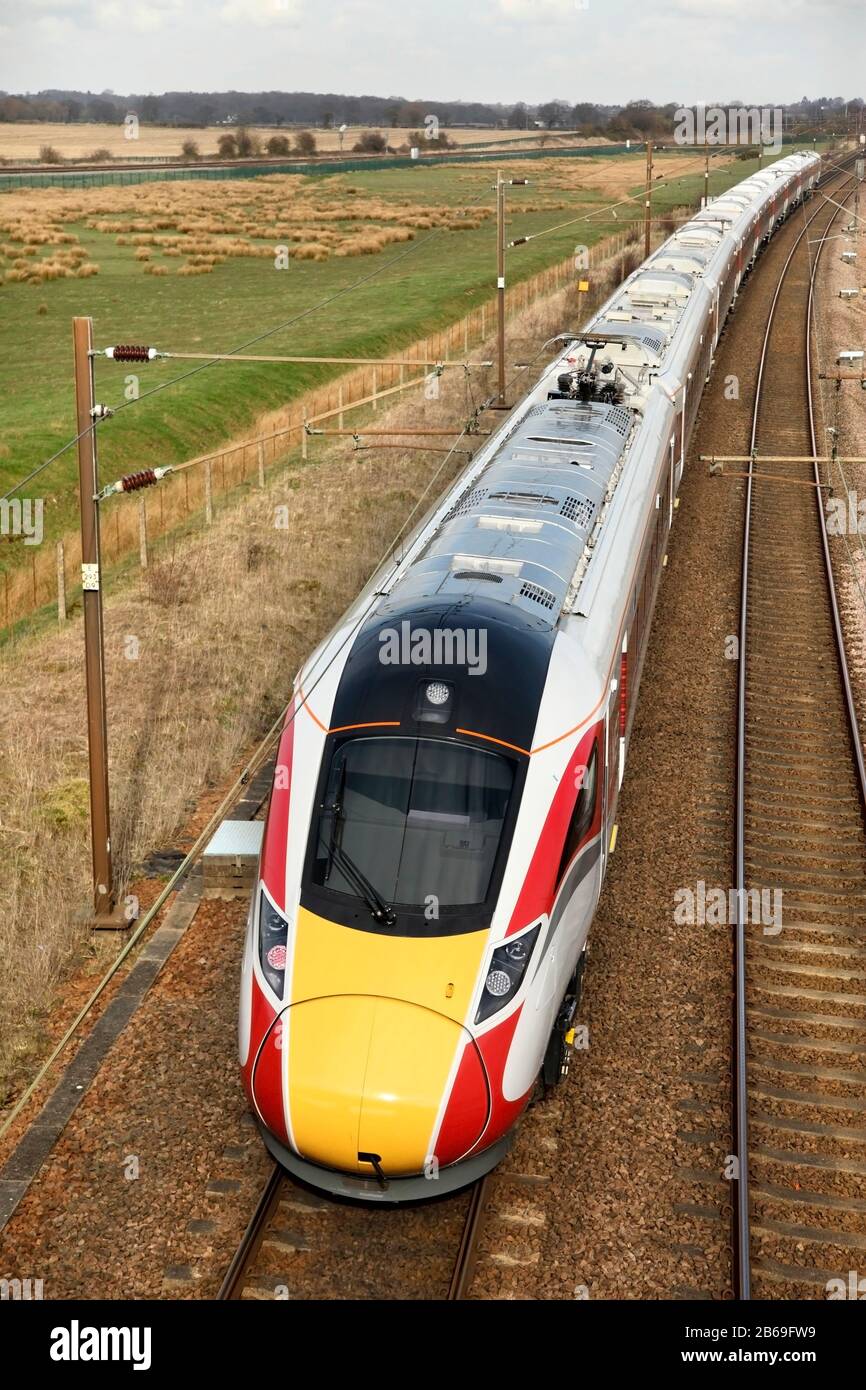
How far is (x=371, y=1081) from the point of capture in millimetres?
8477

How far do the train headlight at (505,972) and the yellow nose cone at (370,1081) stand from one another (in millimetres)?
286

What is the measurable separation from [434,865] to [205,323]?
151 feet

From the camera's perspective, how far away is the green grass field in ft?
117

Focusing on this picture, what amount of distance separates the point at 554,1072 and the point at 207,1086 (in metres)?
2.82

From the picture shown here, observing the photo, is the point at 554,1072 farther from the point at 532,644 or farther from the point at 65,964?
the point at 65,964

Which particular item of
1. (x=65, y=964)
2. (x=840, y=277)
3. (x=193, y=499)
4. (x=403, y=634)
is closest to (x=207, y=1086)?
(x=65, y=964)

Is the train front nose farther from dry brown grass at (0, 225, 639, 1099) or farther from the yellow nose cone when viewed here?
dry brown grass at (0, 225, 639, 1099)

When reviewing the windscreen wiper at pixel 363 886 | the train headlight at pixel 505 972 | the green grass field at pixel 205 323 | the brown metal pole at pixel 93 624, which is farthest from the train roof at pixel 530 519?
the green grass field at pixel 205 323

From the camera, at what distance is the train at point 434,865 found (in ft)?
28.3

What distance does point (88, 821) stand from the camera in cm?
1612

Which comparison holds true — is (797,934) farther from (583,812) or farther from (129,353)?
(129,353)

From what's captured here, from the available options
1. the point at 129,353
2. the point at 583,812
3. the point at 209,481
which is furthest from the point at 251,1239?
the point at 209,481

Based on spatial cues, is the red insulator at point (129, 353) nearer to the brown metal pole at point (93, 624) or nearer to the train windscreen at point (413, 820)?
the brown metal pole at point (93, 624)

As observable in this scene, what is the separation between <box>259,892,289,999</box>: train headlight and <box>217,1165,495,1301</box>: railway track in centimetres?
140
